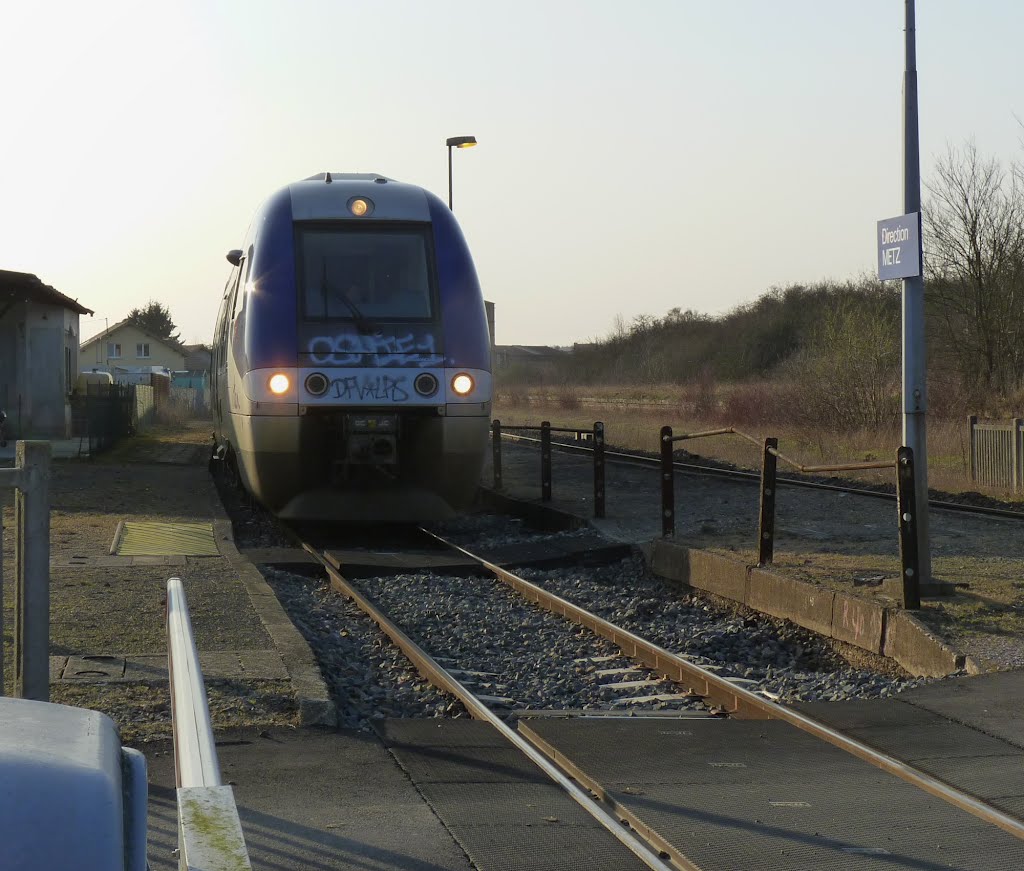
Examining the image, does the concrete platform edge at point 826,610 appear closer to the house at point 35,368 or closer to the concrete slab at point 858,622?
the concrete slab at point 858,622

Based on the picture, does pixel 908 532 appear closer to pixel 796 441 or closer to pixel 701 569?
pixel 701 569

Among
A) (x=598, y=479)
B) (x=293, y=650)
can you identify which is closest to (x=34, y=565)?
(x=293, y=650)

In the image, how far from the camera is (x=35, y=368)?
29.6 m

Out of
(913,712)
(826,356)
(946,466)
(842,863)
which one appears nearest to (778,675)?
(913,712)

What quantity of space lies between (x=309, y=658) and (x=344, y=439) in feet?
16.3

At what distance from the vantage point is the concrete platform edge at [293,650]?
20.0ft

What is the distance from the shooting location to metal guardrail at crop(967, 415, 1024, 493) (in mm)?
19109

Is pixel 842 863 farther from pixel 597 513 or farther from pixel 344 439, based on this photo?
pixel 597 513

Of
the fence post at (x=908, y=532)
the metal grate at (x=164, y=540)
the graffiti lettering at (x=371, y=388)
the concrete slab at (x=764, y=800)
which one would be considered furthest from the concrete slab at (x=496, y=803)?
the metal grate at (x=164, y=540)

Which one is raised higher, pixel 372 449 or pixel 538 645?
pixel 372 449

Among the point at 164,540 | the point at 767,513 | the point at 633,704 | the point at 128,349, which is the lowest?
the point at 633,704

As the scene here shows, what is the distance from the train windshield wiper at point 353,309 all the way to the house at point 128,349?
3653 inches

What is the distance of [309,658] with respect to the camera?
7191 millimetres

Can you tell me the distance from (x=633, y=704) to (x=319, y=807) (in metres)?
2.67
